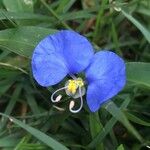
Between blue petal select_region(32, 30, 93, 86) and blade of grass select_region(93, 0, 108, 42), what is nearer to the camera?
blue petal select_region(32, 30, 93, 86)

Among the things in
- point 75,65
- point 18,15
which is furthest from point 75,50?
point 18,15

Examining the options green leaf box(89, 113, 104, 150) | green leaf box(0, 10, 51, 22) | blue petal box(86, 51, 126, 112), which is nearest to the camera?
blue petal box(86, 51, 126, 112)

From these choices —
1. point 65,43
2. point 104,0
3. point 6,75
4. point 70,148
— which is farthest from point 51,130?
point 104,0

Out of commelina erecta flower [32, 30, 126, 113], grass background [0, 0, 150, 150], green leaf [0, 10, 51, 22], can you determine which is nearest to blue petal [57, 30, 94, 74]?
commelina erecta flower [32, 30, 126, 113]

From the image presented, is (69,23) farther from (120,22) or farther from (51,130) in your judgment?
(51,130)

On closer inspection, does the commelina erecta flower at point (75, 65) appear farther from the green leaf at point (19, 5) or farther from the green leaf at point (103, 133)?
the green leaf at point (19, 5)

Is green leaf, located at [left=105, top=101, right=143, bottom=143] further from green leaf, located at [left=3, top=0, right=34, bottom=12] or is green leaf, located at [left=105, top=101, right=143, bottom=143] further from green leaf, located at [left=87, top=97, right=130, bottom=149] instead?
green leaf, located at [left=3, top=0, right=34, bottom=12]

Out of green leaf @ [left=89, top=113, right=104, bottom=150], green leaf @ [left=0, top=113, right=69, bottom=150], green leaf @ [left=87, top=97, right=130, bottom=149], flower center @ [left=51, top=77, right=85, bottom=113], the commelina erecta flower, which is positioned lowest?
green leaf @ [left=87, top=97, right=130, bottom=149]

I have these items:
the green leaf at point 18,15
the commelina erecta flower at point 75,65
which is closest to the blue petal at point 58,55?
the commelina erecta flower at point 75,65
